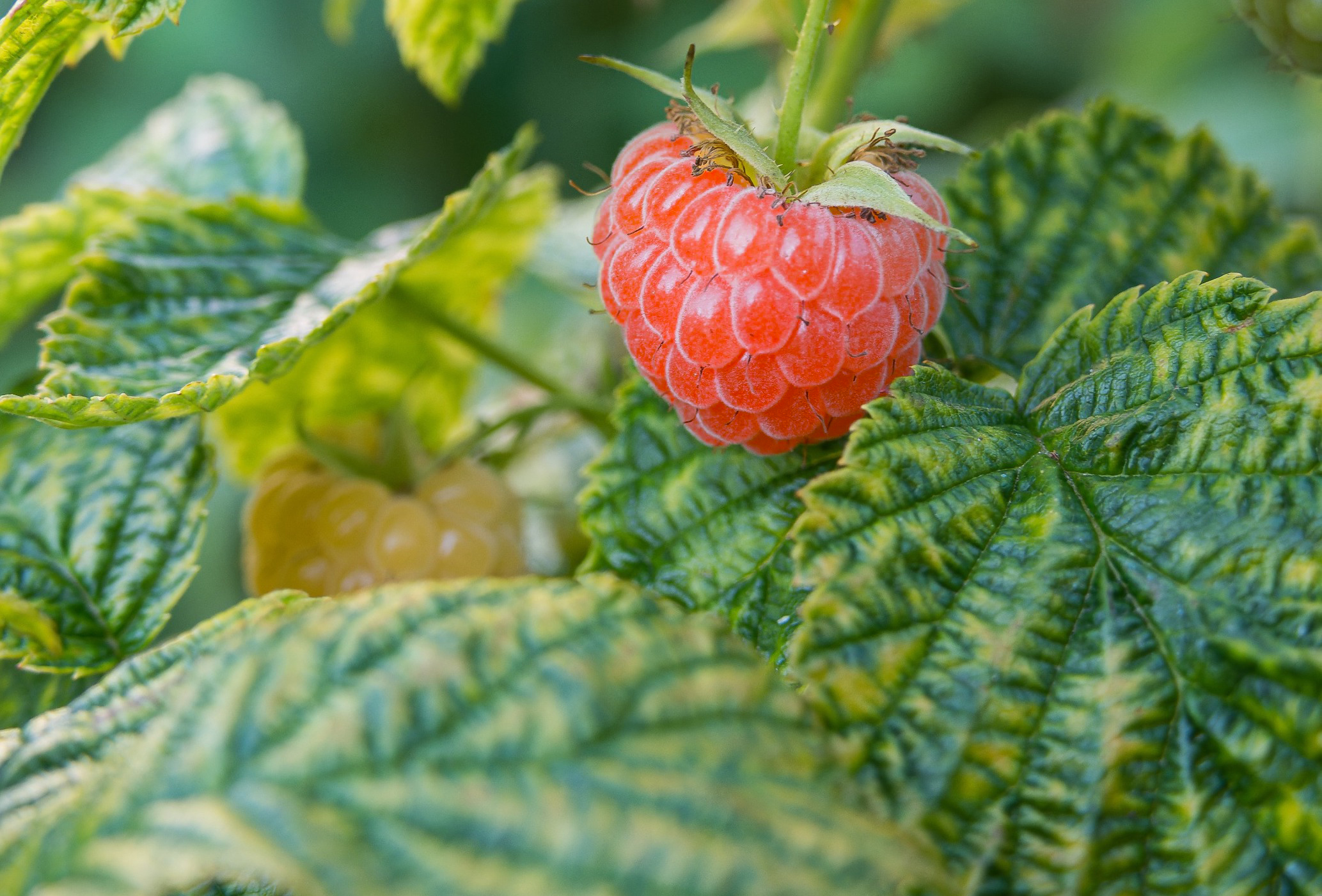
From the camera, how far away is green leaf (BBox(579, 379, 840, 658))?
20.6 inches

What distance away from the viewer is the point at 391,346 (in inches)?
34.4

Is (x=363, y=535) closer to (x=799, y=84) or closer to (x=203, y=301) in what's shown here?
(x=203, y=301)

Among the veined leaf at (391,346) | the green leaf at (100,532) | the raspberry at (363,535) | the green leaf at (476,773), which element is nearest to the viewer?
the green leaf at (476,773)

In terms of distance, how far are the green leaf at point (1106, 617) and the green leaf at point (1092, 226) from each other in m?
0.13

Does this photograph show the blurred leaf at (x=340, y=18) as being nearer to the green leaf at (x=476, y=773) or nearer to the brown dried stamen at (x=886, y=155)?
the brown dried stamen at (x=886, y=155)

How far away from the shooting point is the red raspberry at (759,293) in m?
0.49

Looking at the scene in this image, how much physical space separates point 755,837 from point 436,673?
0.11m

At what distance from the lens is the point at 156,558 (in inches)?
24.0

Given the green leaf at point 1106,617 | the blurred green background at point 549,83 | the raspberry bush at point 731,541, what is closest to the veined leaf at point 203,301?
the raspberry bush at point 731,541

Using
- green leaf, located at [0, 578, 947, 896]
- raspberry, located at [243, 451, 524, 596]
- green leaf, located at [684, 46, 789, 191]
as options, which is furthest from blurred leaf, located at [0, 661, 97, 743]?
green leaf, located at [684, 46, 789, 191]

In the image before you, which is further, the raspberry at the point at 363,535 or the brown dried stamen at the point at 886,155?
the raspberry at the point at 363,535

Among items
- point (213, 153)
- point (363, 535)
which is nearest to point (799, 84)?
point (363, 535)

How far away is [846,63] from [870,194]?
260mm

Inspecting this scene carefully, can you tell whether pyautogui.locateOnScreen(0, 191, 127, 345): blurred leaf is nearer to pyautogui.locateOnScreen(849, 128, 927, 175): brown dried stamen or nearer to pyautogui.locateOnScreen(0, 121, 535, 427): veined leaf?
pyautogui.locateOnScreen(0, 121, 535, 427): veined leaf
